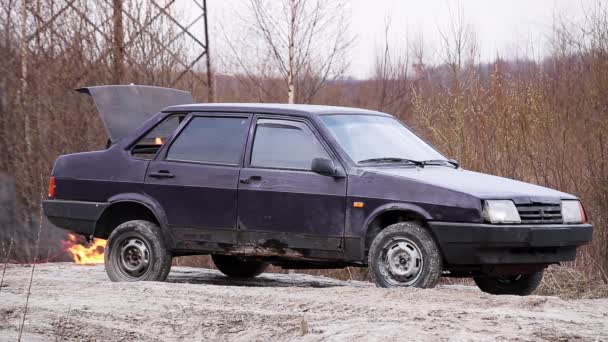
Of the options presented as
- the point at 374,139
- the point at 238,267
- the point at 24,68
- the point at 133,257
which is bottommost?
the point at 238,267

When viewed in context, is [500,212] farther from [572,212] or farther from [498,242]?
[572,212]

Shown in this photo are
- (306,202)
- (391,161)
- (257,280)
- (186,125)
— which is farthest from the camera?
(257,280)

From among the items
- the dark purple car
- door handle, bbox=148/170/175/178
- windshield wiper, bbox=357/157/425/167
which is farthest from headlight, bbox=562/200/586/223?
door handle, bbox=148/170/175/178

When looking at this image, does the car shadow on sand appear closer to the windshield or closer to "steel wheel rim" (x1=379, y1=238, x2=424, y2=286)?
the windshield

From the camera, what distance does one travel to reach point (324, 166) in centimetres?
908

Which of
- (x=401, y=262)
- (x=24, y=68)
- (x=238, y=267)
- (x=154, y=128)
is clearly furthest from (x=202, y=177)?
(x=24, y=68)

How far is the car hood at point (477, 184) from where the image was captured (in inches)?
343

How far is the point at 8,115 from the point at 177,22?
3.65 meters

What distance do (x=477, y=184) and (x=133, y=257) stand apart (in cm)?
338

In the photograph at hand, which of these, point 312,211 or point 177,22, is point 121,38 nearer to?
point 177,22

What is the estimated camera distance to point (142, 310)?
8.28m

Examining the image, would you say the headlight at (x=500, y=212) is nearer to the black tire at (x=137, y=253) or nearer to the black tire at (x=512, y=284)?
the black tire at (x=512, y=284)

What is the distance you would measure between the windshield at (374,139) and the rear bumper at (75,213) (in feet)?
7.90

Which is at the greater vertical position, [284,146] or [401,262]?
[284,146]
